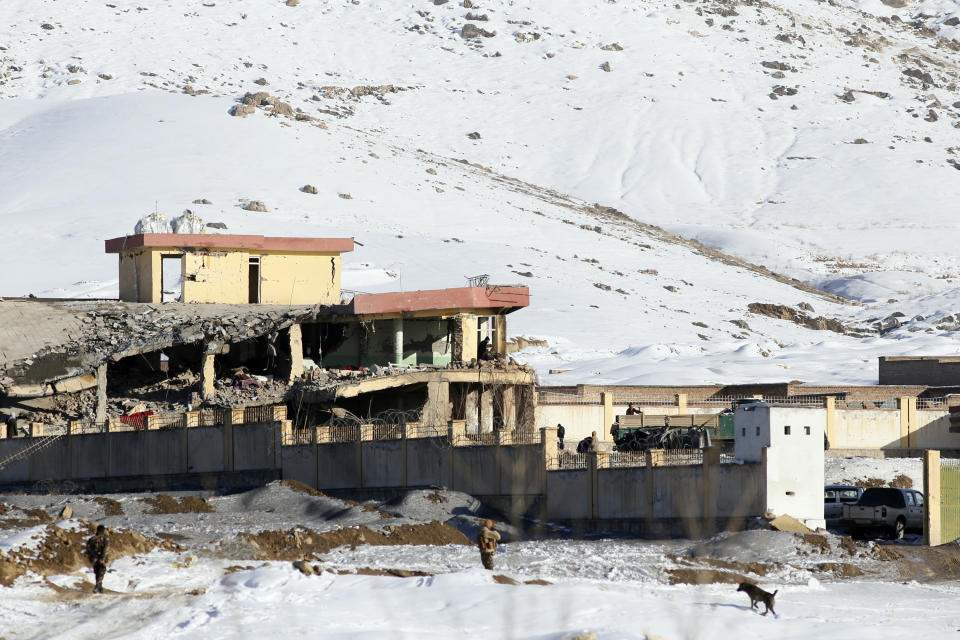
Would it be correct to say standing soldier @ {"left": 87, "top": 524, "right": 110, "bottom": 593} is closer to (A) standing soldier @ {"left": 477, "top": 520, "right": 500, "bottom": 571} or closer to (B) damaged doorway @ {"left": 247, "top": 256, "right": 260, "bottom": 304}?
(A) standing soldier @ {"left": 477, "top": 520, "right": 500, "bottom": 571}

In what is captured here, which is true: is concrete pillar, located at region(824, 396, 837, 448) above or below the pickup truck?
above

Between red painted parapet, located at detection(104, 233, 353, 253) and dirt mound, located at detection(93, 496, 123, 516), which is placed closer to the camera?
dirt mound, located at detection(93, 496, 123, 516)

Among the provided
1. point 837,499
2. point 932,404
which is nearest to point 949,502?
point 837,499

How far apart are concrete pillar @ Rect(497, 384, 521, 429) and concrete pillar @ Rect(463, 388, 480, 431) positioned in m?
1.13

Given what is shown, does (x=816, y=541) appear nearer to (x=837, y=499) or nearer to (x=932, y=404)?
(x=837, y=499)

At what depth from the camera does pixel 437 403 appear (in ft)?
136

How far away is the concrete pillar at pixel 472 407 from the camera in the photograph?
43.7 metres

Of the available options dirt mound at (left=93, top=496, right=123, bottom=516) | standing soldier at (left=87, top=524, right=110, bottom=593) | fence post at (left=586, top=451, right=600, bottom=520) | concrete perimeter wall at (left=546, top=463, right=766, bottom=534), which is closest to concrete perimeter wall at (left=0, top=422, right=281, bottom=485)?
dirt mound at (left=93, top=496, right=123, bottom=516)

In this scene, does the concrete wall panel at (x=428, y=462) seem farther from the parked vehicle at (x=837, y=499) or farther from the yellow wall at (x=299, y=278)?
the yellow wall at (x=299, y=278)

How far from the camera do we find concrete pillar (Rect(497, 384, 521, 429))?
45062 millimetres

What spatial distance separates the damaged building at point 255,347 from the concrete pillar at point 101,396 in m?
0.06

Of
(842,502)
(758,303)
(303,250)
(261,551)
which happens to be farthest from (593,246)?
(261,551)

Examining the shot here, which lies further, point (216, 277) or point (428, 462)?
point (216, 277)

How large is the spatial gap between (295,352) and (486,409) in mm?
6078
